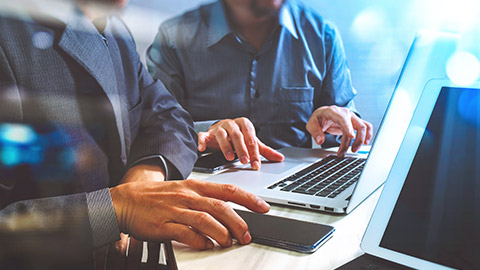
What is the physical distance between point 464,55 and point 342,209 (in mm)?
256

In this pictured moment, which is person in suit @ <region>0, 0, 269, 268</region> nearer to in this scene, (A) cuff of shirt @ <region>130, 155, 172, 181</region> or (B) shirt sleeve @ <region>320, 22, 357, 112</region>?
(A) cuff of shirt @ <region>130, 155, 172, 181</region>

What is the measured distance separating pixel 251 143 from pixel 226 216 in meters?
0.40

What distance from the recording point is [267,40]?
1435 millimetres

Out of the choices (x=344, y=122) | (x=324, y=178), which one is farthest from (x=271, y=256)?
(x=344, y=122)

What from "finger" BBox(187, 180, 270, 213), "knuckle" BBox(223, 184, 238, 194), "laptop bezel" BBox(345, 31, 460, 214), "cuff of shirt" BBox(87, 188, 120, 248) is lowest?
"cuff of shirt" BBox(87, 188, 120, 248)

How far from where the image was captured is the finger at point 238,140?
838 millimetres

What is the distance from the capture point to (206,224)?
460 mm

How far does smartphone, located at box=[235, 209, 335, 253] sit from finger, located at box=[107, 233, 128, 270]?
0.19m

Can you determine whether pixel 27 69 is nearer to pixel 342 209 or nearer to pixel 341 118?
pixel 342 209

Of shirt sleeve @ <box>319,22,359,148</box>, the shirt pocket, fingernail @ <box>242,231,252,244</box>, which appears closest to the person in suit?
fingernail @ <box>242,231,252,244</box>

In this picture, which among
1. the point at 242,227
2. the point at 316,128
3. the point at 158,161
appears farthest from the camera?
the point at 316,128

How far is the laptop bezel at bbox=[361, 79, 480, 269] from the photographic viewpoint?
392 mm

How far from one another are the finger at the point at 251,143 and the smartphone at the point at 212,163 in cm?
6

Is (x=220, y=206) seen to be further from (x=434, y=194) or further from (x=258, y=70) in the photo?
(x=258, y=70)
